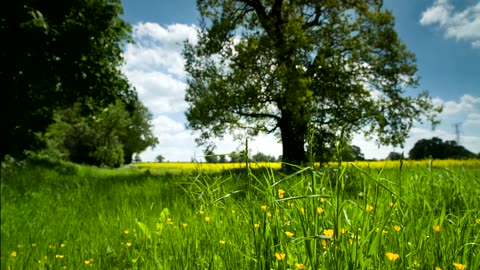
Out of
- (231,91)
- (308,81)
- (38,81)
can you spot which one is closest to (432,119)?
(308,81)

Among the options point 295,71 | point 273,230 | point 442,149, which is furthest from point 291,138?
point 442,149

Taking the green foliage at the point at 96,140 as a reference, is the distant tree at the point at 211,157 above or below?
below

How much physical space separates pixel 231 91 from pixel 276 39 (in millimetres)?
3427

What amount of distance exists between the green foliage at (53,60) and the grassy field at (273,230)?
1274 centimetres

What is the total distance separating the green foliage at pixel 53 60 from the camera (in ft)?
54.5

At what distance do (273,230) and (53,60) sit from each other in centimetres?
1871

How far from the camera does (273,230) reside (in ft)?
6.51

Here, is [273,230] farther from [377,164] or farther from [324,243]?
[377,164]

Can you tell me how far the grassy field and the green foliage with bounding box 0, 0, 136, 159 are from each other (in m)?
12.7

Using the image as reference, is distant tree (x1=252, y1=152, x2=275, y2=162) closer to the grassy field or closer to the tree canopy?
the grassy field

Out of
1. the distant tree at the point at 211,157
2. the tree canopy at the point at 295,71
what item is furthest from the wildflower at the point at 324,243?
the tree canopy at the point at 295,71

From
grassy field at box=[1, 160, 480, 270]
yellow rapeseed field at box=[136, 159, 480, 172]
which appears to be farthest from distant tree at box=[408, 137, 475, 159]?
grassy field at box=[1, 160, 480, 270]

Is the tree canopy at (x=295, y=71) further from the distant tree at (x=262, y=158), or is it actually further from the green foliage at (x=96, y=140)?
the green foliage at (x=96, y=140)

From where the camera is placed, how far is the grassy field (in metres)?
1.76
